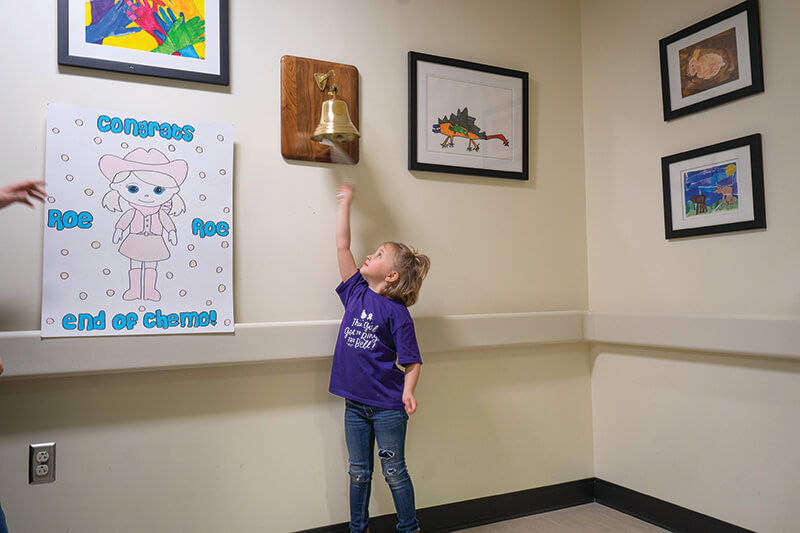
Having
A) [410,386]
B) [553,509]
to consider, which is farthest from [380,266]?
[553,509]

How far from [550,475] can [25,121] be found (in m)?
2.38

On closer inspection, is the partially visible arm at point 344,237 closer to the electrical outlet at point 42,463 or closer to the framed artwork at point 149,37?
the framed artwork at point 149,37

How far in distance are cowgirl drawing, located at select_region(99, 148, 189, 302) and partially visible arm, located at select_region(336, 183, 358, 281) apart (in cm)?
52

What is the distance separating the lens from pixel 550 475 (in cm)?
249

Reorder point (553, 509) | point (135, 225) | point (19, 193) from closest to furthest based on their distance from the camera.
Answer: point (19, 193)
point (135, 225)
point (553, 509)

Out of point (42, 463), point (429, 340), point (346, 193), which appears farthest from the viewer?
point (429, 340)

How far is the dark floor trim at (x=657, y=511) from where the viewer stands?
2.08m

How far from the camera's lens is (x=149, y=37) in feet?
6.06

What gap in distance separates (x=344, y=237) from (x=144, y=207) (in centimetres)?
65

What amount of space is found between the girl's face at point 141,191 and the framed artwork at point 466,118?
914mm

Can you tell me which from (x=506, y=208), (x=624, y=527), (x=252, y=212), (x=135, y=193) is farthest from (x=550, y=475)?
(x=135, y=193)

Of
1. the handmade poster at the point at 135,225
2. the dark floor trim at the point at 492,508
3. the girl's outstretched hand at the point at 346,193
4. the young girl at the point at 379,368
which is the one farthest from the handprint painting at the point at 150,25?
the dark floor trim at the point at 492,508

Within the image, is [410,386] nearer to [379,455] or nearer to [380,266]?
[379,455]

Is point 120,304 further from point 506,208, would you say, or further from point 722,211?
point 722,211
